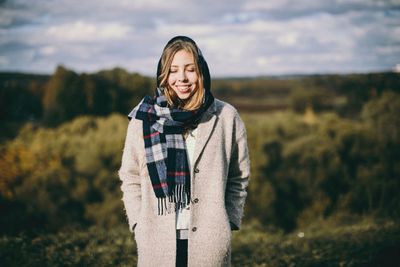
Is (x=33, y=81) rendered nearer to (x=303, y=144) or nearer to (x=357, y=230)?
(x=303, y=144)

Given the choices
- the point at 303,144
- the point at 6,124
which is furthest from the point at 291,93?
the point at 6,124

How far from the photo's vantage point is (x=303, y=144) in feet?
79.1

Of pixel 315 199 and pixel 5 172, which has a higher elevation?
pixel 5 172

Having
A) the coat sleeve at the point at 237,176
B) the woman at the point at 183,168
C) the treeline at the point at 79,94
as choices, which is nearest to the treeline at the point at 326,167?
the treeline at the point at 79,94

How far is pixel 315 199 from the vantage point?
21.4 m

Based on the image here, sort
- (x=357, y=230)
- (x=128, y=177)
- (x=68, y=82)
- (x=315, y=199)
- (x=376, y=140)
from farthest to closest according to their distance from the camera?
1. (x=68, y=82)
2. (x=376, y=140)
3. (x=315, y=199)
4. (x=357, y=230)
5. (x=128, y=177)

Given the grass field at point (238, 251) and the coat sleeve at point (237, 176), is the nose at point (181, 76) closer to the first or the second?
the coat sleeve at point (237, 176)

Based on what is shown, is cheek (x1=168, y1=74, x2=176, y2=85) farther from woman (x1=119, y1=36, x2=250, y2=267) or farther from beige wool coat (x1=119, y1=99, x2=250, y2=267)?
beige wool coat (x1=119, y1=99, x2=250, y2=267)

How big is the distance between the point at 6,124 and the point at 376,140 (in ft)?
71.7

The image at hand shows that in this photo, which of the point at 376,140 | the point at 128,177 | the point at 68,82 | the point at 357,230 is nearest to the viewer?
the point at 128,177

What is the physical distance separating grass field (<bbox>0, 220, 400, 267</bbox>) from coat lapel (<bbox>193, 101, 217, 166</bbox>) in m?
2.96

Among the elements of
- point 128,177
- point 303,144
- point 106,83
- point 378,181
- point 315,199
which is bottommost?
point 315,199

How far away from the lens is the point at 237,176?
2518mm

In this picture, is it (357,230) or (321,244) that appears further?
(357,230)
